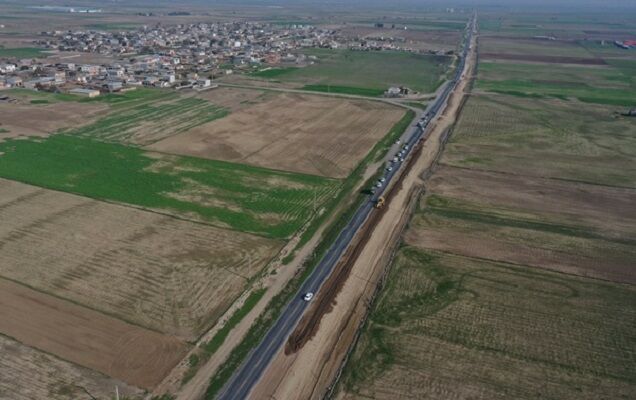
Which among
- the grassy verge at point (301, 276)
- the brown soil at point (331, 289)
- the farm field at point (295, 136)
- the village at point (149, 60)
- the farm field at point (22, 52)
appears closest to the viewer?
the grassy verge at point (301, 276)

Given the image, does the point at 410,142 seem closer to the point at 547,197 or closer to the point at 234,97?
the point at 547,197

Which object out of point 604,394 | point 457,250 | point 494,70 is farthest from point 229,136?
point 494,70

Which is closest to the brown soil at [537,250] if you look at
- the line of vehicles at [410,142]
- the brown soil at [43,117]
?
the line of vehicles at [410,142]

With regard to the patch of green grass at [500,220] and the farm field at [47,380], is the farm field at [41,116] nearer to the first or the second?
the farm field at [47,380]

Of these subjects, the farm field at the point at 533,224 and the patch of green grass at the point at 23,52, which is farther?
the patch of green grass at the point at 23,52

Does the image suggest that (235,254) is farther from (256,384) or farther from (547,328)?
(547,328)

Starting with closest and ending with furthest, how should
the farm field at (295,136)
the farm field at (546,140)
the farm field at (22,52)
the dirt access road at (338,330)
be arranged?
1. the dirt access road at (338,330)
2. the farm field at (546,140)
3. the farm field at (295,136)
4. the farm field at (22,52)

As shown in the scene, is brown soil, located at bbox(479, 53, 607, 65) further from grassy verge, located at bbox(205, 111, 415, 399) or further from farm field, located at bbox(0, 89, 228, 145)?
grassy verge, located at bbox(205, 111, 415, 399)
